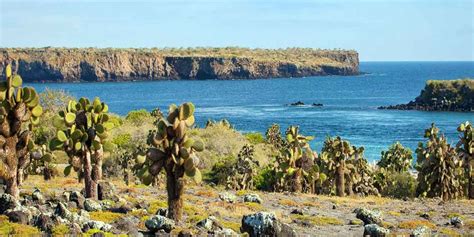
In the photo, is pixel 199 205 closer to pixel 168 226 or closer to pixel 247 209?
pixel 247 209

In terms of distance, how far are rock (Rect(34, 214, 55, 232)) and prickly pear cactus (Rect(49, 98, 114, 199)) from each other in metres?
7.58

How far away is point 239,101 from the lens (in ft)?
645

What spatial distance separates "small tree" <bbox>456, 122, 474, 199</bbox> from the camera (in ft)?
154

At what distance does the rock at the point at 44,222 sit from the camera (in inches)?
809

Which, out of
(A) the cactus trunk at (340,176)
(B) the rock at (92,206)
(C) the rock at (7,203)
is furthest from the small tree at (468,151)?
(C) the rock at (7,203)

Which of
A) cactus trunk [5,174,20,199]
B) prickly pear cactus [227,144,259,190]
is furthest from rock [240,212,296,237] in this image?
prickly pear cactus [227,144,259,190]

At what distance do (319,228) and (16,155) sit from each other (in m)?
12.1

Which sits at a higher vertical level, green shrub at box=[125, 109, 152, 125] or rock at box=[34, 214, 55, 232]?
rock at box=[34, 214, 55, 232]

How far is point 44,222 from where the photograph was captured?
67.9ft

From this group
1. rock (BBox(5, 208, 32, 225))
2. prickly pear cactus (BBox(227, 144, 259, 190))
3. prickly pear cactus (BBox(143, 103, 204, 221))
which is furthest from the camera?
prickly pear cactus (BBox(227, 144, 259, 190))

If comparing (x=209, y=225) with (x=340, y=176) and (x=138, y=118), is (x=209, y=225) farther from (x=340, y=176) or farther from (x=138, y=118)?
(x=138, y=118)

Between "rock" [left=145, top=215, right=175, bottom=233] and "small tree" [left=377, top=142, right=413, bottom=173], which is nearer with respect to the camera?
"rock" [left=145, top=215, right=175, bottom=233]

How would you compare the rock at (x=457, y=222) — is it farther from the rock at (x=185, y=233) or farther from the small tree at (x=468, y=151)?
the small tree at (x=468, y=151)

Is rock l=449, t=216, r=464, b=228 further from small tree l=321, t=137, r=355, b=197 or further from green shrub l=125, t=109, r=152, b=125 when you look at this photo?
green shrub l=125, t=109, r=152, b=125
